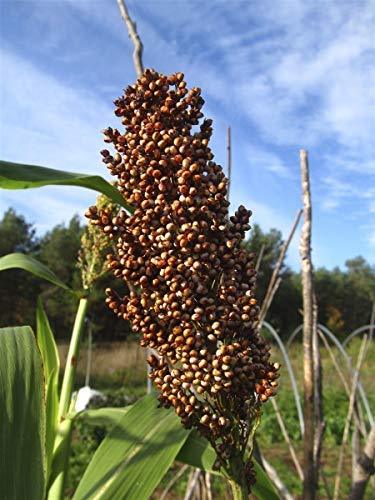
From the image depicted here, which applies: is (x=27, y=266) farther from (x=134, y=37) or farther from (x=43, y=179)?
(x=134, y=37)

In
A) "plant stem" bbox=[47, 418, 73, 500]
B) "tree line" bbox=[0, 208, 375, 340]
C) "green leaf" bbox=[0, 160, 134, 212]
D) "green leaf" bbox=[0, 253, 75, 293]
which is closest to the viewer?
"green leaf" bbox=[0, 160, 134, 212]

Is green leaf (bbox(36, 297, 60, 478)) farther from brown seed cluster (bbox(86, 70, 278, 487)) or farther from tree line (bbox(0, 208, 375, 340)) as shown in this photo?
tree line (bbox(0, 208, 375, 340))

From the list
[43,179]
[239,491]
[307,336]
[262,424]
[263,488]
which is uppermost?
[43,179]

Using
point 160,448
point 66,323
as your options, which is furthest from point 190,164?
point 66,323

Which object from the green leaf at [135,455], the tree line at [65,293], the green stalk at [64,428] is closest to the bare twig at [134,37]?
the green stalk at [64,428]

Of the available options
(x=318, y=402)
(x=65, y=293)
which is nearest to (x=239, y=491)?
(x=318, y=402)

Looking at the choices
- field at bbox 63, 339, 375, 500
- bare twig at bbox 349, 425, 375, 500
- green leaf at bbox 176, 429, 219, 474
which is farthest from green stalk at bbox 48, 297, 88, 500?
bare twig at bbox 349, 425, 375, 500
